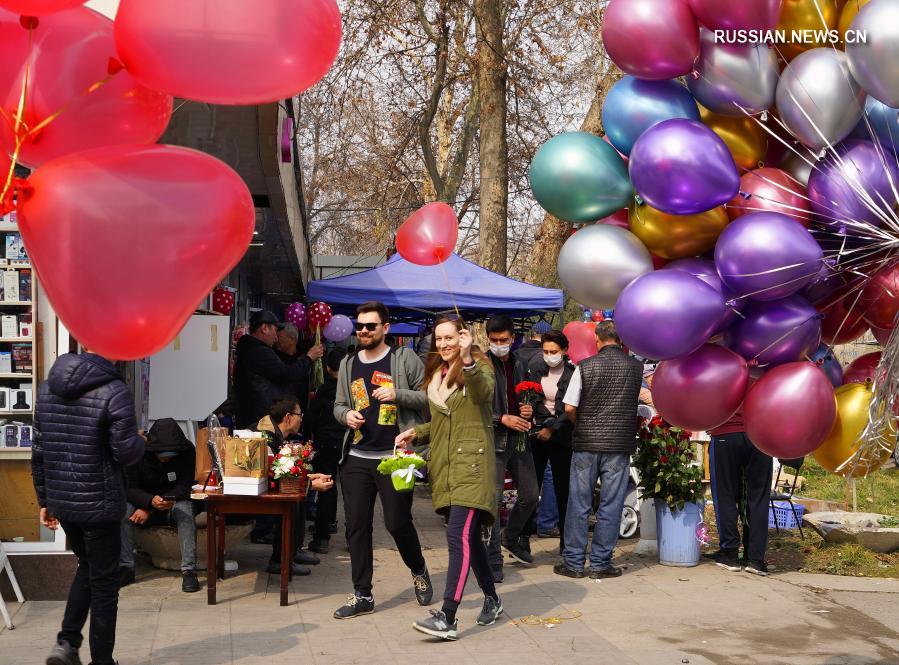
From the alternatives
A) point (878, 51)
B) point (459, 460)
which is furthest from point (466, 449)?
point (878, 51)

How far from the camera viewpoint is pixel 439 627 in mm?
→ 6500

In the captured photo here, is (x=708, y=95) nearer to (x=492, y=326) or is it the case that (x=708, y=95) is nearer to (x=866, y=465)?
(x=866, y=465)

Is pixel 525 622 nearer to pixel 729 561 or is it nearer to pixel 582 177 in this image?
pixel 729 561

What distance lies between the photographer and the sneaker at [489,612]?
6898 mm

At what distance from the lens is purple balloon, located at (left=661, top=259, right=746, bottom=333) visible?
4.09 metres

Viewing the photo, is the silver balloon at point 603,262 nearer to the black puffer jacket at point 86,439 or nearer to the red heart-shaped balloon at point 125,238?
the red heart-shaped balloon at point 125,238

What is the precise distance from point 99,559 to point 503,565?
4070mm

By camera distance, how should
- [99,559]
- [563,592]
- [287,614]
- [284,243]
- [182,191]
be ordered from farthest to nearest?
1. [284,243]
2. [563,592]
3. [287,614]
4. [99,559]
5. [182,191]

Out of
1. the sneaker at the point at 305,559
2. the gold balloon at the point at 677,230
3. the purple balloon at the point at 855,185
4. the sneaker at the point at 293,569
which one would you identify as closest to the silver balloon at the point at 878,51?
the purple balloon at the point at 855,185

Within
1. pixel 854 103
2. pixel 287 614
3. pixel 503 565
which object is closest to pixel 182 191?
pixel 854 103

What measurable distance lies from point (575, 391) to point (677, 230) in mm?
4507

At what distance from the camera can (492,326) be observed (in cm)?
841

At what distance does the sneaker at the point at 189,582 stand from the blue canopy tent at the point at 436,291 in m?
4.71

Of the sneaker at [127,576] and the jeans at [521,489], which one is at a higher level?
the jeans at [521,489]
